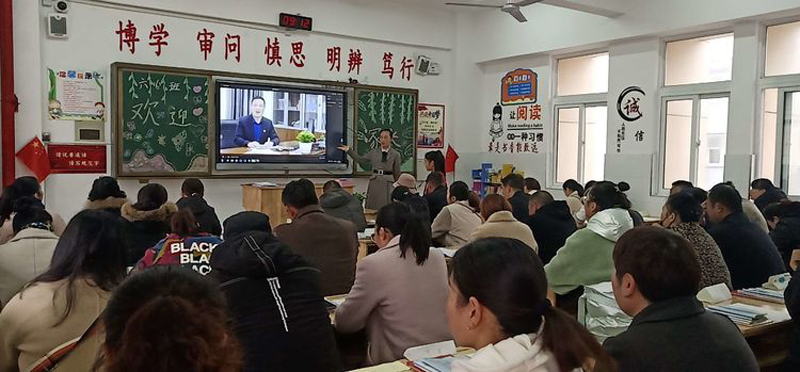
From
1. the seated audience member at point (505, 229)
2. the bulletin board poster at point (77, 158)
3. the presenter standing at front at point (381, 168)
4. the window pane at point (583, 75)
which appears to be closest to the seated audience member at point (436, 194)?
the presenter standing at front at point (381, 168)

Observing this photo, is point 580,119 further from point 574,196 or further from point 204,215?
point 204,215

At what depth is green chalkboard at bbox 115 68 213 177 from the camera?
6879 mm

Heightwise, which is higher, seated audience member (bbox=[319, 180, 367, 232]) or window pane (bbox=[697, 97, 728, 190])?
window pane (bbox=[697, 97, 728, 190])

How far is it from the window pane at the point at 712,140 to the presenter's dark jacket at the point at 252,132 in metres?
5.02

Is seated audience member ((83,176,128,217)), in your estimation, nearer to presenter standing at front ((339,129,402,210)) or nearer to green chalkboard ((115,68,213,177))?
green chalkboard ((115,68,213,177))

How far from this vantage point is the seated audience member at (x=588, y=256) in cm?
346

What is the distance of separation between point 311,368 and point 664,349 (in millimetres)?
1116

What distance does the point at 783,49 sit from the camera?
6641mm

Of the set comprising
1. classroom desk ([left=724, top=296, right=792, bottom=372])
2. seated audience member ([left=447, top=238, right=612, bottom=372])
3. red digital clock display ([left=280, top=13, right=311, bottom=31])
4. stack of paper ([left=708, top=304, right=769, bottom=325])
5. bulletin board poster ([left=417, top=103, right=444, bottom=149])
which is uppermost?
red digital clock display ([left=280, top=13, right=311, bottom=31])

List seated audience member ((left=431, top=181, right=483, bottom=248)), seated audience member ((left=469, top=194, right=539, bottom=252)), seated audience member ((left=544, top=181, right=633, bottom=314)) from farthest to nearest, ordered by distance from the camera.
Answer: seated audience member ((left=431, top=181, right=483, bottom=248)) → seated audience member ((left=469, top=194, right=539, bottom=252)) → seated audience member ((left=544, top=181, right=633, bottom=314))

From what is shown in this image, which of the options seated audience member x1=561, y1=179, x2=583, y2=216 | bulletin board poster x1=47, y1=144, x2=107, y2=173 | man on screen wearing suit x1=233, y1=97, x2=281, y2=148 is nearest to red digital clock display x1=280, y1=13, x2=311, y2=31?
man on screen wearing suit x1=233, y1=97, x2=281, y2=148

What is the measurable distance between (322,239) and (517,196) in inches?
115

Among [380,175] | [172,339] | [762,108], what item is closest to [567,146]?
[762,108]

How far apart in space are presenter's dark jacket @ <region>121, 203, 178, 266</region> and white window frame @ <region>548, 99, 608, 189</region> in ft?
19.4
